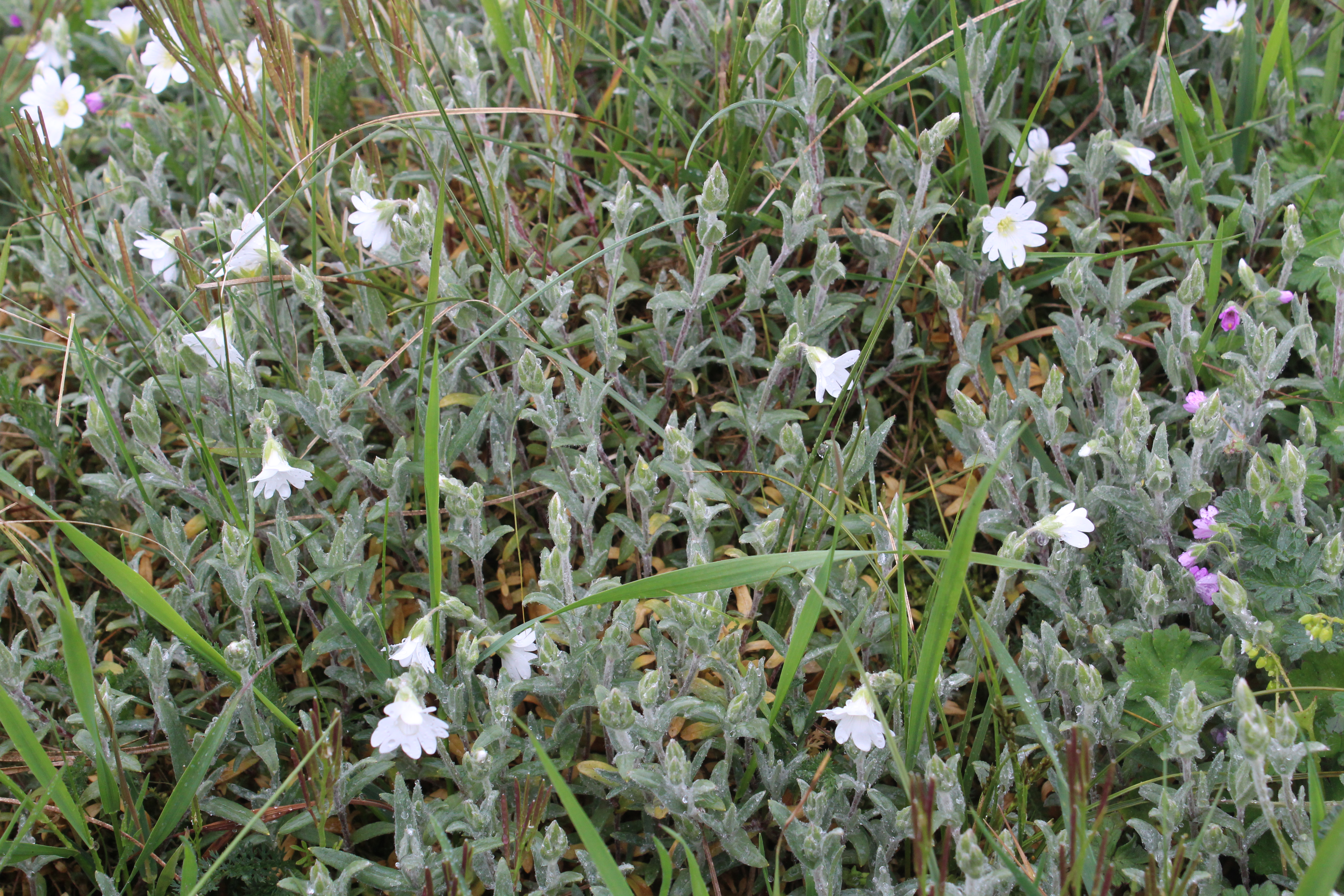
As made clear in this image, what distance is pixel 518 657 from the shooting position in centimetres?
237

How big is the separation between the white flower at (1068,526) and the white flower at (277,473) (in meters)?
1.78

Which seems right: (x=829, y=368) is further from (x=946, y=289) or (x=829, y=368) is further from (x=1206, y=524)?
(x=1206, y=524)

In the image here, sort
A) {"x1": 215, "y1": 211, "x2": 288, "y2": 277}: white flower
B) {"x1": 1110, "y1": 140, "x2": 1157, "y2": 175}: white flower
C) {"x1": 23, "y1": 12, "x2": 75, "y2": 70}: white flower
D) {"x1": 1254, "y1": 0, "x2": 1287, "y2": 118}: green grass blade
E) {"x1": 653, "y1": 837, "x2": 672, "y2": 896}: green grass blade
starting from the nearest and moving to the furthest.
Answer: {"x1": 653, "y1": 837, "x2": 672, "y2": 896}: green grass blade → {"x1": 215, "y1": 211, "x2": 288, "y2": 277}: white flower → {"x1": 1110, "y1": 140, "x2": 1157, "y2": 175}: white flower → {"x1": 1254, "y1": 0, "x2": 1287, "y2": 118}: green grass blade → {"x1": 23, "y1": 12, "x2": 75, "y2": 70}: white flower

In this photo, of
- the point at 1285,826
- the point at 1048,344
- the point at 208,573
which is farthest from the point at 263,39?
the point at 1285,826

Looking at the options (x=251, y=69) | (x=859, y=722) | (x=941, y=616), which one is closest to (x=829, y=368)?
(x=941, y=616)

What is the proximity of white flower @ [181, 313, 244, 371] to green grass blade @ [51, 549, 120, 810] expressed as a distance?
682 millimetres

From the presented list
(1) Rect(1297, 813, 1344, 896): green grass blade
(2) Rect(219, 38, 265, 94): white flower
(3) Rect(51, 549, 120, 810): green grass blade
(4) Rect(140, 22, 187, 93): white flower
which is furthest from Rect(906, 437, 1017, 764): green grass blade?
(4) Rect(140, 22, 187, 93): white flower

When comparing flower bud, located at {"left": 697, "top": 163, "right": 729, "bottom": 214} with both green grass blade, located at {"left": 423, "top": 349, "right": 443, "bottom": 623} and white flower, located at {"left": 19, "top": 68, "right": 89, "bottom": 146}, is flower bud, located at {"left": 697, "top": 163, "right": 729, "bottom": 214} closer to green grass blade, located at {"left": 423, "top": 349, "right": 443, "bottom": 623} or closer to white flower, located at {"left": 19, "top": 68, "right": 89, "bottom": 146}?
green grass blade, located at {"left": 423, "top": 349, "right": 443, "bottom": 623}

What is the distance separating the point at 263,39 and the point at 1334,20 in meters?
3.46

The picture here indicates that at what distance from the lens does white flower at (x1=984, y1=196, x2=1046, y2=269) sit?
2.86m

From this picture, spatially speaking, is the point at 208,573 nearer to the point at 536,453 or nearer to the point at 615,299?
the point at 536,453

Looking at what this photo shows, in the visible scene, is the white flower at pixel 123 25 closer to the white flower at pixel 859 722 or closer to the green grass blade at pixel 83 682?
the green grass blade at pixel 83 682

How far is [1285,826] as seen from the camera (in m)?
2.14

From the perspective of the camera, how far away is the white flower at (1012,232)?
2.86 m
